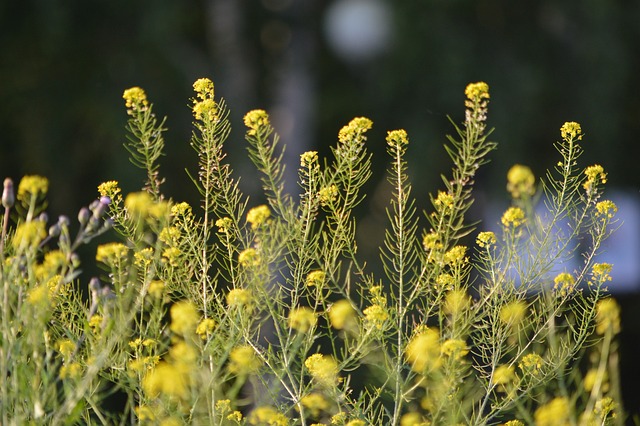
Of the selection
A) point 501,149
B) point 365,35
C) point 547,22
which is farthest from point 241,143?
point 547,22

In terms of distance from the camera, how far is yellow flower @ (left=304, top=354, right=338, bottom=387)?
1.99m

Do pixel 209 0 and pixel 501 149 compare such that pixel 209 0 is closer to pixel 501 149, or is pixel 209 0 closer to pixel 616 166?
pixel 501 149

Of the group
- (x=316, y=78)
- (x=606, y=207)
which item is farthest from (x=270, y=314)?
(x=316, y=78)

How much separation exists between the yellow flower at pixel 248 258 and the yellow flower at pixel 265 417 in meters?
0.30

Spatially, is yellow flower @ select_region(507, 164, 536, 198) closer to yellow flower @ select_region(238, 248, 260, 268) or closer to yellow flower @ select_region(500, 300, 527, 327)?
yellow flower @ select_region(500, 300, 527, 327)

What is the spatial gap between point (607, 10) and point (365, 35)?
1841mm

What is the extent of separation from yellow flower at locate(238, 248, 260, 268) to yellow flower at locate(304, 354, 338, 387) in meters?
0.23

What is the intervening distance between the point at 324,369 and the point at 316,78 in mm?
6706

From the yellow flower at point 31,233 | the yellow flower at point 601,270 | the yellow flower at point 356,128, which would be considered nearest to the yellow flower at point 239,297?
the yellow flower at point 31,233

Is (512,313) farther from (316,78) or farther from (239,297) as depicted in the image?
(316,78)

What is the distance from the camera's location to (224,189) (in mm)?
2361

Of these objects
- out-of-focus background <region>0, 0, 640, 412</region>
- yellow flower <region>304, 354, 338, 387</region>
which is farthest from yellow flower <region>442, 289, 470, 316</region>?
out-of-focus background <region>0, 0, 640, 412</region>

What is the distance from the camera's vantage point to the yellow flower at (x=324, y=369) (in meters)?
1.99

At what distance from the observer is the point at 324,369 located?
198 cm
